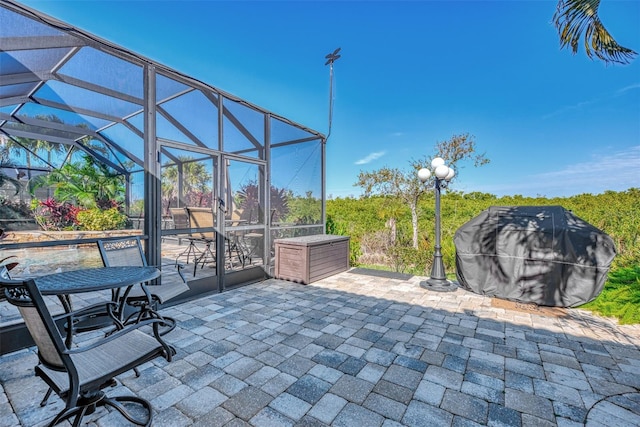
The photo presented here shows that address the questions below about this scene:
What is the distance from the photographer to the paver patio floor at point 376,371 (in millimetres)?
1709

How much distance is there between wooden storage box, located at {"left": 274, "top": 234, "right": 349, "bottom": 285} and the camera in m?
4.88

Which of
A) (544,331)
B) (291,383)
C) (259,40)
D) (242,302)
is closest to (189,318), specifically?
(242,302)

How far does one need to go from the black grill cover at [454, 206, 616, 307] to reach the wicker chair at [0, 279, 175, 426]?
14.9 ft

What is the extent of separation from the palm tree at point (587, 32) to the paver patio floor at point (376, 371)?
346 cm

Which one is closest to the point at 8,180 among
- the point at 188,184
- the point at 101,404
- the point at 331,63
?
the point at 188,184

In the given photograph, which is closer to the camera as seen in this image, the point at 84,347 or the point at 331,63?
the point at 84,347

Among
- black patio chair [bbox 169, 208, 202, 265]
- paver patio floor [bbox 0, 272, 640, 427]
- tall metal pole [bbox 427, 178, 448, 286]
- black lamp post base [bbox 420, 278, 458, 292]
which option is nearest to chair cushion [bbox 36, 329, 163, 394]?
paver patio floor [bbox 0, 272, 640, 427]

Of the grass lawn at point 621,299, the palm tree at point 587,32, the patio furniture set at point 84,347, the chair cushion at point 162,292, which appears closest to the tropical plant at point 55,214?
the chair cushion at point 162,292

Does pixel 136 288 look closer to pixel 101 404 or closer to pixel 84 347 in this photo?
pixel 101 404

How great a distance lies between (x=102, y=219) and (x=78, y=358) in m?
2.27

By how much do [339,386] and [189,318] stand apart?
2.12 meters

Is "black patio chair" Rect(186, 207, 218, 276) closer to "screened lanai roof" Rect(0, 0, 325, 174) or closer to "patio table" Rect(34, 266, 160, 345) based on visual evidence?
"screened lanai roof" Rect(0, 0, 325, 174)

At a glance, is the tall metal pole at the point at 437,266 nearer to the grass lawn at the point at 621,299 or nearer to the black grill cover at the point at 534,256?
the black grill cover at the point at 534,256

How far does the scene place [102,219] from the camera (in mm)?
3215
